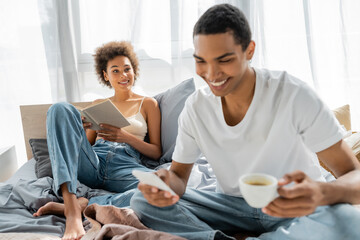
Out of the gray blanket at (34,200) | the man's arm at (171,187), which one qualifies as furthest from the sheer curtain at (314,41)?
the man's arm at (171,187)

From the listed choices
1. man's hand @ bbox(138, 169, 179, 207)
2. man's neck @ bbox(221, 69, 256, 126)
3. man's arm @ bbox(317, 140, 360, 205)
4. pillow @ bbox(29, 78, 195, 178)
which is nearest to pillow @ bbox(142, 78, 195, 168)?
pillow @ bbox(29, 78, 195, 178)

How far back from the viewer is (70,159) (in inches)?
58.6

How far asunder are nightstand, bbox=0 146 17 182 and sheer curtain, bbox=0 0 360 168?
517mm

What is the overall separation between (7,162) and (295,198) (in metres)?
2.05

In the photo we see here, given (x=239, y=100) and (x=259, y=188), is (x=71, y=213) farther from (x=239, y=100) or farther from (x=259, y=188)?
(x=259, y=188)

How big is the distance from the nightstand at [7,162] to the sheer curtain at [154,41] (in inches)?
20.4

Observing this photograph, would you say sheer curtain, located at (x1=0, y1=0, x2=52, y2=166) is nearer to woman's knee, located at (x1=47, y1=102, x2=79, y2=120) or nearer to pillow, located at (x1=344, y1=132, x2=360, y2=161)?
woman's knee, located at (x1=47, y1=102, x2=79, y2=120)

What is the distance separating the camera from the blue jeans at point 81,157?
146 cm

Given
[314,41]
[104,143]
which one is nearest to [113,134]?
[104,143]

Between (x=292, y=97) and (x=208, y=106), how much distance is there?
0.97 feet

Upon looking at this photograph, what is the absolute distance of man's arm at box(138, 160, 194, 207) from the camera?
37.3 inches

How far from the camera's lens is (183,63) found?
2561mm

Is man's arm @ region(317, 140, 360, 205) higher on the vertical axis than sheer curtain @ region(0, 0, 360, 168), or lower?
lower

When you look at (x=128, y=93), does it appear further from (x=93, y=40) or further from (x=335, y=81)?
(x=335, y=81)
